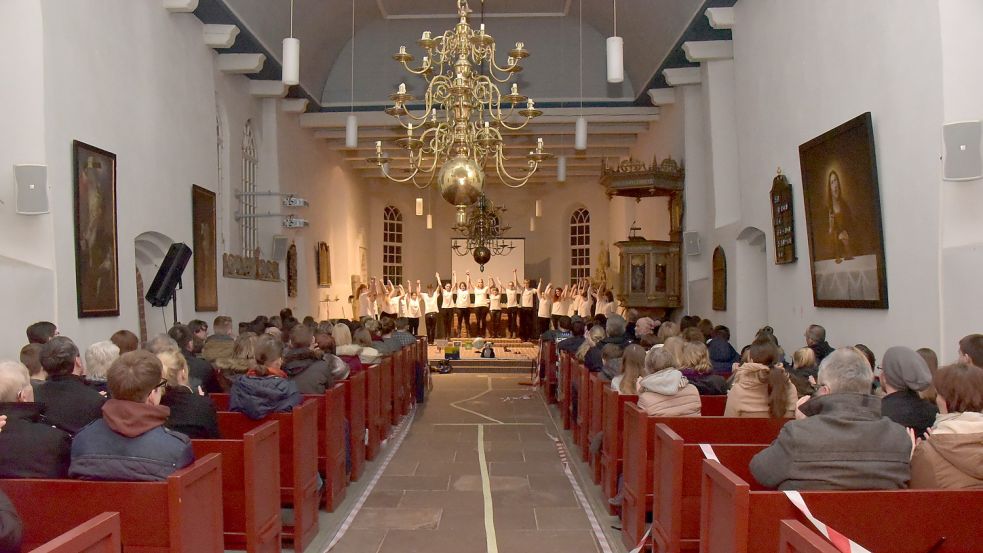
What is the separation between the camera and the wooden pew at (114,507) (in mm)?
2908

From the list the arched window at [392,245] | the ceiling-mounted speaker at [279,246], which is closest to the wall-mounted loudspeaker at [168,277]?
the ceiling-mounted speaker at [279,246]

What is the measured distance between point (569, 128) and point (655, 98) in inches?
99.1

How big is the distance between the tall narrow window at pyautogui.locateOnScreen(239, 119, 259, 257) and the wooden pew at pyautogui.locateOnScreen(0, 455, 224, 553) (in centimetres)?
992

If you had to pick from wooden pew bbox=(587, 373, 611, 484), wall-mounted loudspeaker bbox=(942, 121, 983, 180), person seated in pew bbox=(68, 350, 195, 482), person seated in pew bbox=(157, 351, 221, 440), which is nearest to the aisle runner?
person seated in pew bbox=(157, 351, 221, 440)

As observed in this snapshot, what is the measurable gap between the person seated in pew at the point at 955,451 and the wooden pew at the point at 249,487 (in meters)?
2.89

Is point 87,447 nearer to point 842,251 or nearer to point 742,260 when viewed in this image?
point 842,251

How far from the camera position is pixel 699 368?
5391mm

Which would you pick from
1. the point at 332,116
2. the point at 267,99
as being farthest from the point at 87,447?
the point at 332,116

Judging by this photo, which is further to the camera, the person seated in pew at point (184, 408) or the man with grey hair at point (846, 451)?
the person seated in pew at point (184, 408)

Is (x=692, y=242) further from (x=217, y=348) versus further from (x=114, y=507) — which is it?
(x=114, y=507)

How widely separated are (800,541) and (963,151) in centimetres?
402

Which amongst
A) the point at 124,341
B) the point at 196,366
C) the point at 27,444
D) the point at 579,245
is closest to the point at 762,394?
the point at 27,444

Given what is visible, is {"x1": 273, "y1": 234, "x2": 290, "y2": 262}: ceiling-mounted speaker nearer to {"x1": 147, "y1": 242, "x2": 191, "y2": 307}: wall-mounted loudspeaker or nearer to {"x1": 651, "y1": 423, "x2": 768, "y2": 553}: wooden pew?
{"x1": 147, "y1": 242, "x2": 191, "y2": 307}: wall-mounted loudspeaker

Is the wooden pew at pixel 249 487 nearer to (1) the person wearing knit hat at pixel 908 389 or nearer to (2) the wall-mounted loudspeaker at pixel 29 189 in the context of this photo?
(1) the person wearing knit hat at pixel 908 389
